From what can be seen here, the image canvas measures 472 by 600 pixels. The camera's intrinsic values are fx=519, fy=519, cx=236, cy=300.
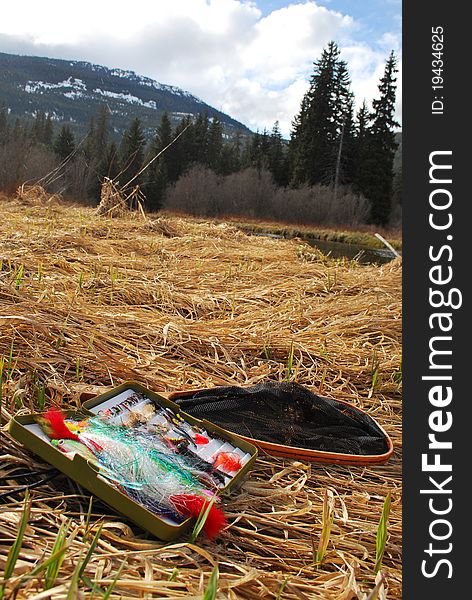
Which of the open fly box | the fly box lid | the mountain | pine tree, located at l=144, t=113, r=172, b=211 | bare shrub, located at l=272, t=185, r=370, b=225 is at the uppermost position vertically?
the mountain

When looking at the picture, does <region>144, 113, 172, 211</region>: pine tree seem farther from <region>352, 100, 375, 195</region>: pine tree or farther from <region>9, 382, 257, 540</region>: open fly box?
<region>9, 382, 257, 540</region>: open fly box

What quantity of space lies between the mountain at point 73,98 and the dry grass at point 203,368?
411 ft

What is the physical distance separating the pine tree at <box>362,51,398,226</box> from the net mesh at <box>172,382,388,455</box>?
30.3m

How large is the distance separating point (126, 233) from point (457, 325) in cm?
374

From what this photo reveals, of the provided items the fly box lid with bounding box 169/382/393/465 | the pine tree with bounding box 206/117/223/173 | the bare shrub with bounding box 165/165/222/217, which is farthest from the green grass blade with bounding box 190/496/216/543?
the pine tree with bounding box 206/117/223/173

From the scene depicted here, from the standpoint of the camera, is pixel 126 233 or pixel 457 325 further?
pixel 126 233

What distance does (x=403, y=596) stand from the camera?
0.82m

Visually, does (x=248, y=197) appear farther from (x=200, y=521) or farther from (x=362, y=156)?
(x=200, y=521)

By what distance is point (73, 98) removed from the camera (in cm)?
16238

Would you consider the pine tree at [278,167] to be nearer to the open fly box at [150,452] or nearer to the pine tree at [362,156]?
the pine tree at [362,156]

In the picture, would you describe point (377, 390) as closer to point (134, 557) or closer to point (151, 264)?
point (134, 557)

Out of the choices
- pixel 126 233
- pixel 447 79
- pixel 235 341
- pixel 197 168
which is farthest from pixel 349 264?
pixel 197 168

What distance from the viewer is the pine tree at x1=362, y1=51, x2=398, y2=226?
3053cm

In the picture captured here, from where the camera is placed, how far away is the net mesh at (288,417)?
4.45ft
